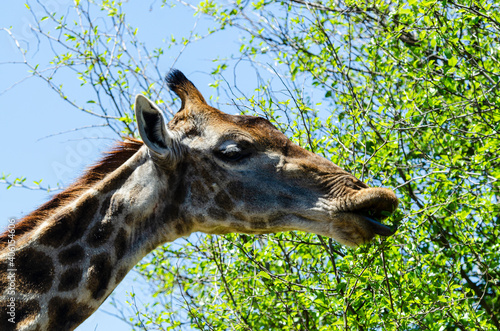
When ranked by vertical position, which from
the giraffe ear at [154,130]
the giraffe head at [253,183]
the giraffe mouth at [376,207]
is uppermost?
the giraffe ear at [154,130]

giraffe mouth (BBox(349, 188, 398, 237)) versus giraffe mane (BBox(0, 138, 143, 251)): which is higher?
giraffe mane (BBox(0, 138, 143, 251))

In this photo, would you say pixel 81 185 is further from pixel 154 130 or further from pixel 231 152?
pixel 231 152

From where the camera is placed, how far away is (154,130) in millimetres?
5059

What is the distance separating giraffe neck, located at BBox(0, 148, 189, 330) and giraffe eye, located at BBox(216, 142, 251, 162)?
1.33 feet

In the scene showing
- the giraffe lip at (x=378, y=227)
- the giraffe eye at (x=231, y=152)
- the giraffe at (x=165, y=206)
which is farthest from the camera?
the giraffe eye at (x=231, y=152)

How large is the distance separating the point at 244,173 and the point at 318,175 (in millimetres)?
555

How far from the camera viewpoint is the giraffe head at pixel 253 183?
489cm

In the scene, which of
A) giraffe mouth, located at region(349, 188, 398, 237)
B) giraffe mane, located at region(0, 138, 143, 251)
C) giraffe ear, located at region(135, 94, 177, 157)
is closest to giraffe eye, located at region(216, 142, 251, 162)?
giraffe ear, located at region(135, 94, 177, 157)

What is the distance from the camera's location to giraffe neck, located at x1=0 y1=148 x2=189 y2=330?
15.0 feet

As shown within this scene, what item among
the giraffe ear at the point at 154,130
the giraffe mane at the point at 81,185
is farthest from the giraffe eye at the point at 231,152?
the giraffe mane at the point at 81,185

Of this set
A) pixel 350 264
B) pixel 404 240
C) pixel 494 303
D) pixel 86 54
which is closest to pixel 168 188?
pixel 350 264

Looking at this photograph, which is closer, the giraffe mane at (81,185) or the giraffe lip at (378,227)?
the giraffe lip at (378,227)

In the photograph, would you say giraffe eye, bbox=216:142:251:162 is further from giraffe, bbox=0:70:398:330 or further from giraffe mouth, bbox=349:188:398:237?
giraffe mouth, bbox=349:188:398:237

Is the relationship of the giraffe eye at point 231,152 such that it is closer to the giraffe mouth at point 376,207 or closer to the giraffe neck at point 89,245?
the giraffe neck at point 89,245
